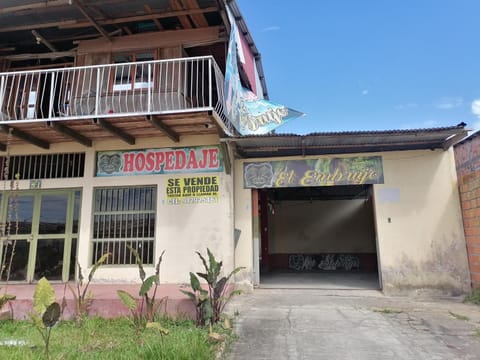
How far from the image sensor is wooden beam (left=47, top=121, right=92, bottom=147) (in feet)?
22.5

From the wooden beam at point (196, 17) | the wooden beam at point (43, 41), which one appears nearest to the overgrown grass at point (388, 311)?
the wooden beam at point (196, 17)

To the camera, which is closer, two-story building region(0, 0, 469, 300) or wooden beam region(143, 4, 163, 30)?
two-story building region(0, 0, 469, 300)

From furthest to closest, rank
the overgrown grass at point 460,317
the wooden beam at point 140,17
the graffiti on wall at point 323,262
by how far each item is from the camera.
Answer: the graffiti on wall at point 323,262, the wooden beam at point 140,17, the overgrown grass at point 460,317

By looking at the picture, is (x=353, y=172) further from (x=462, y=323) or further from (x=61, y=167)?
(x=61, y=167)

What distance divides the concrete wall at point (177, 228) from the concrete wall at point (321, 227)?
249 inches

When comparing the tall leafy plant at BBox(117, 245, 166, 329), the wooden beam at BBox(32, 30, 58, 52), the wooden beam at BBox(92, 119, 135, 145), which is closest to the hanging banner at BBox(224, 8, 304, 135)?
the wooden beam at BBox(92, 119, 135, 145)

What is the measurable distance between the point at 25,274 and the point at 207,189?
4.65 meters

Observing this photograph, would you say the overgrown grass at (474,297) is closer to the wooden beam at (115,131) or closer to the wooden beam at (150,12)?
the wooden beam at (115,131)

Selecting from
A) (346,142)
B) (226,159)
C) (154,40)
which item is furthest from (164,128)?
(346,142)

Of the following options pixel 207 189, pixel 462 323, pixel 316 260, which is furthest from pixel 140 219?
pixel 316 260

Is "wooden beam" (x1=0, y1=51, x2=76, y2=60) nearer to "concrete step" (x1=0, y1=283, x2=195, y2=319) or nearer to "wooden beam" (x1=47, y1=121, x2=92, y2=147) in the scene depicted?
"wooden beam" (x1=47, y1=121, x2=92, y2=147)

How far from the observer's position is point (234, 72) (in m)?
7.22

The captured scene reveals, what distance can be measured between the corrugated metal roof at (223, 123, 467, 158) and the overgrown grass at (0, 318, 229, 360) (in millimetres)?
3873

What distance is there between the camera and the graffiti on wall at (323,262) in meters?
12.9
